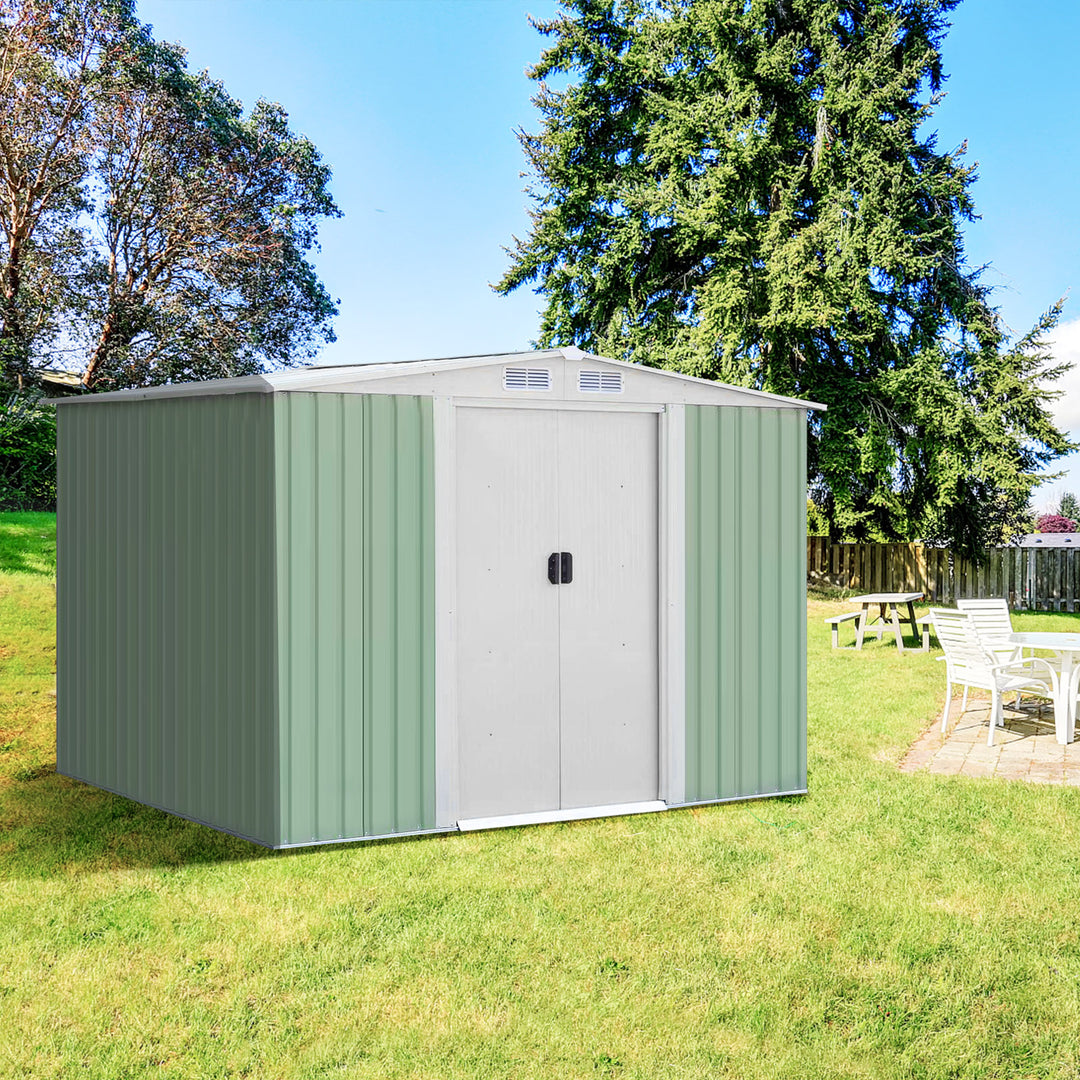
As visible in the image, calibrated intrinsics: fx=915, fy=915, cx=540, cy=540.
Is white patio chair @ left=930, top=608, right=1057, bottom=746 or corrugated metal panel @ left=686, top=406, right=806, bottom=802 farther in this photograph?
white patio chair @ left=930, top=608, right=1057, bottom=746

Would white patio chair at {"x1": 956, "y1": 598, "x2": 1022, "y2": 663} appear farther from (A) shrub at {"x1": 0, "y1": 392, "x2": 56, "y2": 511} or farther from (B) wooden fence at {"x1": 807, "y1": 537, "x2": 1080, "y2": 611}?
(A) shrub at {"x1": 0, "y1": 392, "x2": 56, "y2": 511}

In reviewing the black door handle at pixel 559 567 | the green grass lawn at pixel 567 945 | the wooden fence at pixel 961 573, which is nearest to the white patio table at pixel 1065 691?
the green grass lawn at pixel 567 945

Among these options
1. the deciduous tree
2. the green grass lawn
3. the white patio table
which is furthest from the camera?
the deciduous tree

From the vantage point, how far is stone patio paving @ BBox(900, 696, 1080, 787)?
592 cm

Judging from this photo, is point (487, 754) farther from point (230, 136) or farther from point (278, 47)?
point (230, 136)

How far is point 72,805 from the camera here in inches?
210

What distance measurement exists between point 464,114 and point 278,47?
361 centimetres

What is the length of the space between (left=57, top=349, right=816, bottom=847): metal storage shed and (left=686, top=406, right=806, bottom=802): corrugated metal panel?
2 cm

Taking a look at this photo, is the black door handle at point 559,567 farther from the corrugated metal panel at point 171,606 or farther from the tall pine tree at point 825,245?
the tall pine tree at point 825,245

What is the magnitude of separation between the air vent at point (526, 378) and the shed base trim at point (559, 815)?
2.28 metres

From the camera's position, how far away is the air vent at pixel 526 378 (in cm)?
479

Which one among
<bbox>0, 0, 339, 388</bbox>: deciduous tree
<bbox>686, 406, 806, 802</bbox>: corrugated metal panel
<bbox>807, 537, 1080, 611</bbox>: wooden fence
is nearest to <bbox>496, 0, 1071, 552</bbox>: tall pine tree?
<bbox>807, 537, 1080, 611</bbox>: wooden fence

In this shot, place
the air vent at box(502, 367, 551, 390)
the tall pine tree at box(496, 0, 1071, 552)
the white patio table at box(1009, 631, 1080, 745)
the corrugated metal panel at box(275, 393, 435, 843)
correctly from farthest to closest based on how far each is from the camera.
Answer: the tall pine tree at box(496, 0, 1071, 552)
the white patio table at box(1009, 631, 1080, 745)
the air vent at box(502, 367, 551, 390)
the corrugated metal panel at box(275, 393, 435, 843)

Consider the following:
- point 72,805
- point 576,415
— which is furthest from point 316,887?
point 576,415
